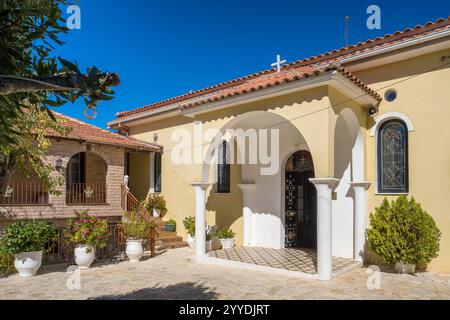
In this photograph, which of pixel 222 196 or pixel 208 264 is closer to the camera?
pixel 208 264

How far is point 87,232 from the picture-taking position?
9289 mm

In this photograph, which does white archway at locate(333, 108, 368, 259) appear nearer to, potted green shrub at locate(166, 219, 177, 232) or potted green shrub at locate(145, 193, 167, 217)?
potted green shrub at locate(166, 219, 177, 232)

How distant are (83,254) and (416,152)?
8737 mm

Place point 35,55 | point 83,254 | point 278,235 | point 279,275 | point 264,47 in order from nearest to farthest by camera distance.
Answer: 1. point 35,55
2. point 279,275
3. point 83,254
4. point 278,235
5. point 264,47

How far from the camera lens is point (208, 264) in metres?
9.71

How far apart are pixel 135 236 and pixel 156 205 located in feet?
12.7

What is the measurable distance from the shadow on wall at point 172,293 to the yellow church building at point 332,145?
248 centimetres

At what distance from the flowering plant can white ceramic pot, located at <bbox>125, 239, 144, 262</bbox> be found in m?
0.85

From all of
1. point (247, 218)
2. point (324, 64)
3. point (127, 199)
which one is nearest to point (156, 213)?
point (127, 199)

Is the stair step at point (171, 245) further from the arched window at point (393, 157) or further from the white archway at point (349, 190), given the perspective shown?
the arched window at point (393, 157)

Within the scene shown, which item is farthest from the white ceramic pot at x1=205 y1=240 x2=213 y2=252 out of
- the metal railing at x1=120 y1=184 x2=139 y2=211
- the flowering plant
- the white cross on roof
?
the white cross on roof

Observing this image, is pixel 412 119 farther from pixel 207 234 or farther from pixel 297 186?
pixel 207 234

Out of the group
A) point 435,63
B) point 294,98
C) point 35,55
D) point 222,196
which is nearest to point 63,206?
point 222,196
